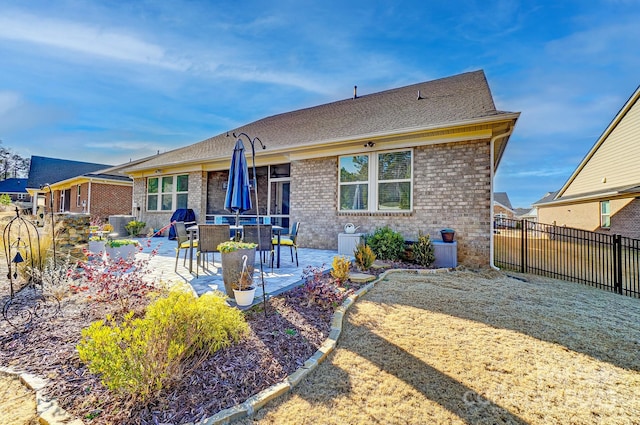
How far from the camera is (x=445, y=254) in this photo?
675cm

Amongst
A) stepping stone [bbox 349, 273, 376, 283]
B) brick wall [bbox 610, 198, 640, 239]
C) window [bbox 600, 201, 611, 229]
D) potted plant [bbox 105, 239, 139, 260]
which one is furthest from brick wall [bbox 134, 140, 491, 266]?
window [bbox 600, 201, 611, 229]

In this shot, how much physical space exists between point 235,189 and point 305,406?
4360 mm

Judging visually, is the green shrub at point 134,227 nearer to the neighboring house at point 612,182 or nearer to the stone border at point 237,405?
A: the stone border at point 237,405

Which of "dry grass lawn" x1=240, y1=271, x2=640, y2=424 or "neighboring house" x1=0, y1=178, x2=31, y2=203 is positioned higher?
"neighboring house" x1=0, y1=178, x2=31, y2=203

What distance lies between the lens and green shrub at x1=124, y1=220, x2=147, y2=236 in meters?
12.8

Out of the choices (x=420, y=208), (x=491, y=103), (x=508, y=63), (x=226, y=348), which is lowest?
(x=226, y=348)

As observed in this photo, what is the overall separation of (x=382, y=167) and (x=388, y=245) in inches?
95.2

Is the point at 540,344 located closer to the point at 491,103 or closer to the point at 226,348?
the point at 226,348

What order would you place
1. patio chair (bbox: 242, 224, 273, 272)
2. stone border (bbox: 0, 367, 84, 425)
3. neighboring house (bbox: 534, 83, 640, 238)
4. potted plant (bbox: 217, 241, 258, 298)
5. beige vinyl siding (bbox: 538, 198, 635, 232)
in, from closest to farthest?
stone border (bbox: 0, 367, 84, 425), potted plant (bbox: 217, 241, 258, 298), patio chair (bbox: 242, 224, 273, 272), neighboring house (bbox: 534, 83, 640, 238), beige vinyl siding (bbox: 538, 198, 635, 232)

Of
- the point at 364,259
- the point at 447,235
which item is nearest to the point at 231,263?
the point at 364,259

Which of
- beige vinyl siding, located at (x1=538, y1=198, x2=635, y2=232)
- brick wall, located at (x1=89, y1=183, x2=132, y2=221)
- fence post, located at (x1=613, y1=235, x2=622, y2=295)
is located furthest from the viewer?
brick wall, located at (x1=89, y1=183, x2=132, y2=221)

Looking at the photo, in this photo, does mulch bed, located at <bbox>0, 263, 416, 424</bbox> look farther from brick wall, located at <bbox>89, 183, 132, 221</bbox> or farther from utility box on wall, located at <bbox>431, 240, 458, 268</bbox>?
brick wall, located at <bbox>89, 183, 132, 221</bbox>

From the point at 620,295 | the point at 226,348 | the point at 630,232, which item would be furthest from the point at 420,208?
the point at 630,232

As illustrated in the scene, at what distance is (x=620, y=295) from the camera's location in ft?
20.0
